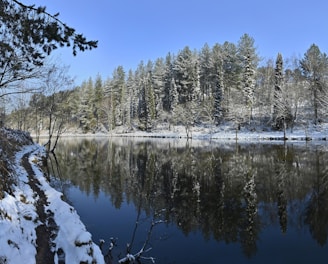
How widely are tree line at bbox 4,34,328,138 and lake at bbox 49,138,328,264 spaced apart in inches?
693

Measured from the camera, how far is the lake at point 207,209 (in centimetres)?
969

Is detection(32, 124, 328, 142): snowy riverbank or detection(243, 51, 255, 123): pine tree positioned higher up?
detection(243, 51, 255, 123): pine tree

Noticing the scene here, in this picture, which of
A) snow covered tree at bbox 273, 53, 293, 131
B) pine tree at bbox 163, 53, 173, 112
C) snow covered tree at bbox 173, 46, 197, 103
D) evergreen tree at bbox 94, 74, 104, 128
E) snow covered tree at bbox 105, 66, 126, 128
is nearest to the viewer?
snow covered tree at bbox 273, 53, 293, 131

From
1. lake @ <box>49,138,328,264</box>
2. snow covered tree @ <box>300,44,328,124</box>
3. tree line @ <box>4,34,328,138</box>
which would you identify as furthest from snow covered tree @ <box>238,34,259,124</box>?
lake @ <box>49,138,328,264</box>

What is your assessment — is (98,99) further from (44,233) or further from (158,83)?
(44,233)

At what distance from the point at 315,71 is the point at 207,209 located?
55.0 metres

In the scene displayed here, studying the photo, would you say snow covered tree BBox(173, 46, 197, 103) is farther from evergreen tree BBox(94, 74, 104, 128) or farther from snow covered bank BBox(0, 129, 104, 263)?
snow covered bank BBox(0, 129, 104, 263)

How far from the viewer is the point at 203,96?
81.5 meters

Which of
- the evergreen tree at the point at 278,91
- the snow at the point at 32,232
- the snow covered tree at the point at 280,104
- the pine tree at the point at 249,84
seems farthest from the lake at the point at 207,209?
the pine tree at the point at 249,84

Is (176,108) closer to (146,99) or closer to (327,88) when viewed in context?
(146,99)

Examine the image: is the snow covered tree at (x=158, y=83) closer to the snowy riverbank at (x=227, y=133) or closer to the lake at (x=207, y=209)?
Result: the snowy riverbank at (x=227, y=133)

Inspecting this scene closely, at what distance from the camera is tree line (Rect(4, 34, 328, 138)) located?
2146 inches

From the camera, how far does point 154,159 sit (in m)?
30.7

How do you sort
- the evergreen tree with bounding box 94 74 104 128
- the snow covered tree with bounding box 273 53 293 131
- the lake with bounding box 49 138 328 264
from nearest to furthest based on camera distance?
the lake with bounding box 49 138 328 264 → the snow covered tree with bounding box 273 53 293 131 → the evergreen tree with bounding box 94 74 104 128
